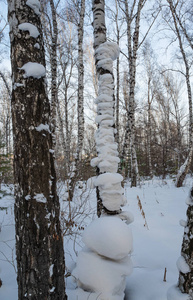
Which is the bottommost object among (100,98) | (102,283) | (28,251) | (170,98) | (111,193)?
(102,283)

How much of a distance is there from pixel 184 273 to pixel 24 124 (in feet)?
5.17

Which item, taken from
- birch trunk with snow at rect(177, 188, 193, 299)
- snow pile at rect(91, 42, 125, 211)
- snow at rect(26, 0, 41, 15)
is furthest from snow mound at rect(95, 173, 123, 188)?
snow at rect(26, 0, 41, 15)

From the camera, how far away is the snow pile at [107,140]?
7.00 ft

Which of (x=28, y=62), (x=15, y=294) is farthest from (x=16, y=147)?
(x=15, y=294)

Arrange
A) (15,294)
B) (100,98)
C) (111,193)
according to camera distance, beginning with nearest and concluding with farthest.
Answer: (15,294)
(111,193)
(100,98)

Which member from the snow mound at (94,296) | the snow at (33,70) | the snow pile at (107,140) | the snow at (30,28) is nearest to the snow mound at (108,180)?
the snow pile at (107,140)

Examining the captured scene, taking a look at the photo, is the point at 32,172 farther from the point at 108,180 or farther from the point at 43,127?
the point at 108,180

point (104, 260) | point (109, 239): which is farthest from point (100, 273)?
point (109, 239)

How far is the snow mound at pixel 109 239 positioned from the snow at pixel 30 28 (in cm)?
164

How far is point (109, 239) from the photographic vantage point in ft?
4.81

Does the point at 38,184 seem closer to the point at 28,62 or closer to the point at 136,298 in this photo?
the point at 28,62

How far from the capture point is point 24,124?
1.28 meters

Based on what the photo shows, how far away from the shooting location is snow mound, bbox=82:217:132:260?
1.46m

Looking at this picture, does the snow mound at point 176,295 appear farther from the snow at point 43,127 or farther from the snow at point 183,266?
the snow at point 43,127
